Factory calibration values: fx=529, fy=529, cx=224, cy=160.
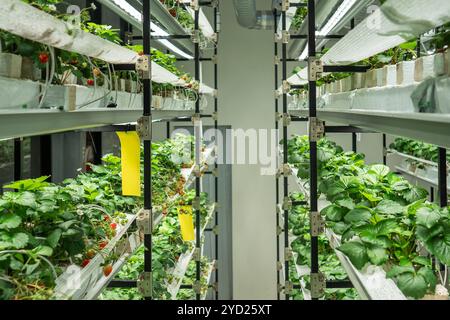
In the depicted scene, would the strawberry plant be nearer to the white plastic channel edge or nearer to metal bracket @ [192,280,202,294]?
the white plastic channel edge

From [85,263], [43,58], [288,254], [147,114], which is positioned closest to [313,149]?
[147,114]

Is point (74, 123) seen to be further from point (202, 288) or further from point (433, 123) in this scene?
point (202, 288)

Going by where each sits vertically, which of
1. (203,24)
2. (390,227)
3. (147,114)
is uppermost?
(203,24)

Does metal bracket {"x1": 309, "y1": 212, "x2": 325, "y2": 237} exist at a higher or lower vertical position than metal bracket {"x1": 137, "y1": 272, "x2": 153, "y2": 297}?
higher

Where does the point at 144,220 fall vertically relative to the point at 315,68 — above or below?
below

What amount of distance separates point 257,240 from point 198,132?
3421 millimetres

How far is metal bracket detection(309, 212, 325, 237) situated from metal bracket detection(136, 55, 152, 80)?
1024 mm

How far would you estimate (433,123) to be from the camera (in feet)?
4.25

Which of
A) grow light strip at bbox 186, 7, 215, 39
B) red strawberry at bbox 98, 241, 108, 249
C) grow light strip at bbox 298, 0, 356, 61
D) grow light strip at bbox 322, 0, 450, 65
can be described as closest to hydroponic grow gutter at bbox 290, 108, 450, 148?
grow light strip at bbox 322, 0, 450, 65

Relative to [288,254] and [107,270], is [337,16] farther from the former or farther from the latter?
[107,270]

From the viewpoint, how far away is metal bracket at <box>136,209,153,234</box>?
2.45 metres

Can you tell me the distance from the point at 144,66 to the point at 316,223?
110cm

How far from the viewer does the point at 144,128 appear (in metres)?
2.40

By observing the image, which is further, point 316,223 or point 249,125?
point 249,125
